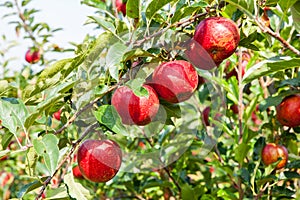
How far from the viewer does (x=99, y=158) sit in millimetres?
1397

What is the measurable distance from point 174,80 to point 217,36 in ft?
0.62

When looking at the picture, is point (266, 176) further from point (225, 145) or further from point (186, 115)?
point (186, 115)

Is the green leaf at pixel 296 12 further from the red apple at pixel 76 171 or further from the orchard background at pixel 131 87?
the red apple at pixel 76 171

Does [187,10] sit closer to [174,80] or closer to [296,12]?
[174,80]

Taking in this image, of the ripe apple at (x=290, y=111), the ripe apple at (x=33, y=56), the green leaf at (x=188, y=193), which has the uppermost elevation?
the ripe apple at (x=290, y=111)

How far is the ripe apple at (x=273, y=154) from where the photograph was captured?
194cm

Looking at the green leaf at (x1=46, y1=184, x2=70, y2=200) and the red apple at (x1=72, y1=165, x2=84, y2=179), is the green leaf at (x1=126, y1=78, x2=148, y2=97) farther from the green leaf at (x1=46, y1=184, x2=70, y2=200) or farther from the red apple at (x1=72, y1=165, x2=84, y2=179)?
the red apple at (x1=72, y1=165, x2=84, y2=179)

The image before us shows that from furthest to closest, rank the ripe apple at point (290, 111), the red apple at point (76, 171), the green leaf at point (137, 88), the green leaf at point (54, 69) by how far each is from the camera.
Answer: the red apple at point (76, 171) < the ripe apple at point (290, 111) < the green leaf at point (54, 69) < the green leaf at point (137, 88)

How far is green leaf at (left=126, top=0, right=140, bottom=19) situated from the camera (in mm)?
1248

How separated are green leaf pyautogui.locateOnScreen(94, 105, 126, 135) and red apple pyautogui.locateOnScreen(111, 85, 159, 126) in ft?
0.09

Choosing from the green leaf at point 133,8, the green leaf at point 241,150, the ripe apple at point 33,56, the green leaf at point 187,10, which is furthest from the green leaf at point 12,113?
the ripe apple at point 33,56

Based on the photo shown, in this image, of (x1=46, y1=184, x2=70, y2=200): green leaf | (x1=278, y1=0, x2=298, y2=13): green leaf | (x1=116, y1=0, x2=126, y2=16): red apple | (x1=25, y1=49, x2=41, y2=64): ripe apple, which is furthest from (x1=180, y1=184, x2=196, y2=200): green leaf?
(x1=25, y1=49, x2=41, y2=64): ripe apple

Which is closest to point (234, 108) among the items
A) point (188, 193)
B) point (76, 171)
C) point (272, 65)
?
point (188, 193)

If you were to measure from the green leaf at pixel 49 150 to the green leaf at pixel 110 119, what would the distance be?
16 centimetres
